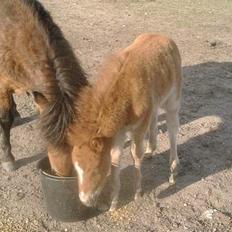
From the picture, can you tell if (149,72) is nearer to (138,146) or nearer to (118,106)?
(118,106)

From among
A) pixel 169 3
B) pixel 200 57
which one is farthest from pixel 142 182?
pixel 169 3

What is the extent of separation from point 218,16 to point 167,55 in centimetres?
617

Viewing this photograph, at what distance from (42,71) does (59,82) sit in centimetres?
29

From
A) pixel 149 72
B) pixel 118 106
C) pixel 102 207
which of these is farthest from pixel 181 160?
pixel 118 106

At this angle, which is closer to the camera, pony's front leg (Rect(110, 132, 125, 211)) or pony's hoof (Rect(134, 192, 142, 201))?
pony's front leg (Rect(110, 132, 125, 211))

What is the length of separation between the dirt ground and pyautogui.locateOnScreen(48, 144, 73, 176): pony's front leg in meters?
0.14

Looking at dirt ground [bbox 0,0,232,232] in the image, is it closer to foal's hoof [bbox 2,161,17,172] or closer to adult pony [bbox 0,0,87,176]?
foal's hoof [bbox 2,161,17,172]

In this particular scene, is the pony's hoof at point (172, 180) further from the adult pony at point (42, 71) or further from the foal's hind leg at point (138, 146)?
the adult pony at point (42, 71)

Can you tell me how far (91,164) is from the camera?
351 centimetres

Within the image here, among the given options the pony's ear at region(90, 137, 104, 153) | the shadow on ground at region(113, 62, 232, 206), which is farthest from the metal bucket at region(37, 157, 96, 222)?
the shadow on ground at region(113, 62, 232, 206)

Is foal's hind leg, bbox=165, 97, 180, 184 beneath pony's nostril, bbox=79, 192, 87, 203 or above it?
beneath

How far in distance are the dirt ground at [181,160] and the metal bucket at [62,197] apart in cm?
8

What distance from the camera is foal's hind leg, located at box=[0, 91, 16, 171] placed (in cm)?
464

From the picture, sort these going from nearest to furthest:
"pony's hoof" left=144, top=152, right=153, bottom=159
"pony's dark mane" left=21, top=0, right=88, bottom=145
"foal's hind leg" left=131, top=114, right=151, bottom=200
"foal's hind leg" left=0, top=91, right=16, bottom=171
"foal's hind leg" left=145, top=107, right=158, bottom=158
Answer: "pony's dark mane" left=21, top=0, right=88, bottom=145
"foal's hind leg" left=131, top=114, right=151, bottom=200
"foal's hind leg" left=0, top=91, right=16, bottom=171
"foal's hind leg" left=145, top=107, right=158, bottom=158
"pony's hoof" left=144, top=152, right=153, bottom=159
